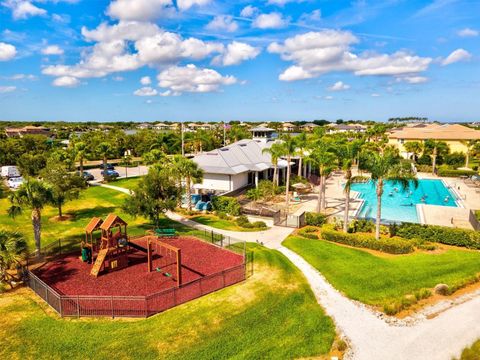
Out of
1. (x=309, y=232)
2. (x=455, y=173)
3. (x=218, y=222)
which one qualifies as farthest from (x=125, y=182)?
(x=455, y=173)

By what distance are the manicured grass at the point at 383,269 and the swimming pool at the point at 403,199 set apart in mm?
11006

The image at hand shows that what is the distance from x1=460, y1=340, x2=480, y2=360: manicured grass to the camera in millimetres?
13716

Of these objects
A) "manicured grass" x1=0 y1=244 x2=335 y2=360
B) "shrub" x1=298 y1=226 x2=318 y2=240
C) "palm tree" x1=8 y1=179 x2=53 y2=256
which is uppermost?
"palm tree" x1=8 y1=179 x2=53 y2=256

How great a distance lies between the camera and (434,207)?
4006 centimetres

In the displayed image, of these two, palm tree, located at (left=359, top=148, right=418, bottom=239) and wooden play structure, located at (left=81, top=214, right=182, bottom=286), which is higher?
palm tree, located at (left=359, top=148, right=418, bottom=239)

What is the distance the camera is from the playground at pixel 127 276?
1653 centimetres

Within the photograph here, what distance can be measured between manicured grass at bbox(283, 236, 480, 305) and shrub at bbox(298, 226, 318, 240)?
77.9 inches

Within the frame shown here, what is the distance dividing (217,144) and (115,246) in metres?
72.3

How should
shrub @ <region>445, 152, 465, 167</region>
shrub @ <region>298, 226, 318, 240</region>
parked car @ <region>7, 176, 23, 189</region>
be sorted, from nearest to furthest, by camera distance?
shrub @ <region>298, 226, 318, 240</region> < parked car @ <region>7, 176, 23, 189</region> < shrub @ <region>445, 152, 465, 167</region>

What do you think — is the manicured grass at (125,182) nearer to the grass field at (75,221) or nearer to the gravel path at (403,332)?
the grass field at (75,221)

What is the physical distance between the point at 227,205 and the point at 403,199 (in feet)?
82.8

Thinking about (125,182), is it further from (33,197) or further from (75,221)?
(33,197)

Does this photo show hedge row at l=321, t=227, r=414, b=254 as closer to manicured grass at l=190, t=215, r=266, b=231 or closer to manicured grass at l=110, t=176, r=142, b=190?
manicured grass at l=190, t=215, r=266, b=231

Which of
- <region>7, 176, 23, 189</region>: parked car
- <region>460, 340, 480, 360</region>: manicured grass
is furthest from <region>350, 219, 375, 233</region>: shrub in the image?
<region>7, 176, 23, 189</region>: parked car
